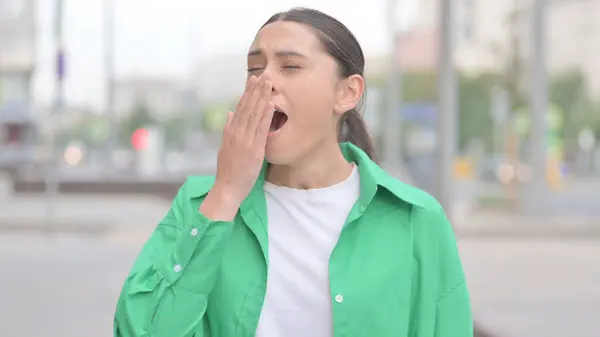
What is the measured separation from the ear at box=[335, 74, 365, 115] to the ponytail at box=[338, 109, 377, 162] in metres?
0.16

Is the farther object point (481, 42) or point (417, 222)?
point (481, 42)

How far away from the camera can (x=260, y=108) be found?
1.36 metres

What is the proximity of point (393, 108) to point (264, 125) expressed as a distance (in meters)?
21.1

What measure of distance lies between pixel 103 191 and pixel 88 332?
17959 mm

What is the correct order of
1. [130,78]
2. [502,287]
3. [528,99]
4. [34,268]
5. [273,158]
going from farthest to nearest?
1. [130,78]
2. [528,99]
3. [34,268]
4. [502,287]
5. [273,158]

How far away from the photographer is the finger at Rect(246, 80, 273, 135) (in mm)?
1362

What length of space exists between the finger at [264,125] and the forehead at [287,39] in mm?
129

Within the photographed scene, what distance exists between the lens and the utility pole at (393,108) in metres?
21.4

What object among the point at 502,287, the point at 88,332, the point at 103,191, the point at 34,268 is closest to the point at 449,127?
the point at 502,287

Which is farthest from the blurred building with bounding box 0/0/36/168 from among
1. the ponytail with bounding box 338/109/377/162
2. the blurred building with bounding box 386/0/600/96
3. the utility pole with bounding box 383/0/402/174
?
the ponytail with bounding box 338/109/377/162

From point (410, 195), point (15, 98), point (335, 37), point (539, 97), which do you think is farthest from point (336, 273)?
point (15, 98)

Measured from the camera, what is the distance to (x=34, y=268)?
8.56 meters

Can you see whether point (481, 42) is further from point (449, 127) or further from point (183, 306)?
point (183, 306)

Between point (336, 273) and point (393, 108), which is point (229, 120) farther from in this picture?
point (393, 108)
